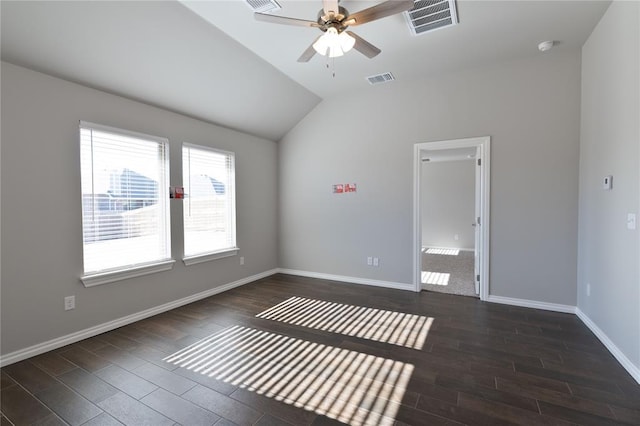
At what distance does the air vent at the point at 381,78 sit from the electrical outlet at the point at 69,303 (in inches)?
174

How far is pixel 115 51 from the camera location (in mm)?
2695

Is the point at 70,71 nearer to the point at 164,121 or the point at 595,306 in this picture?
the point at 164,121

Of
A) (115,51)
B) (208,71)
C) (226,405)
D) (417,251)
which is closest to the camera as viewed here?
(226,405)

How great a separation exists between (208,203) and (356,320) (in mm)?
2710

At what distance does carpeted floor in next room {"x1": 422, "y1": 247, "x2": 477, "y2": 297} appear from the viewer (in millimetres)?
4461

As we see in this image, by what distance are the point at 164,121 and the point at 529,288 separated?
16.8 feet

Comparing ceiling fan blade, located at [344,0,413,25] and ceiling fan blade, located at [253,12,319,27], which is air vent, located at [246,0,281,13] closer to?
ceiling fan blade, located at [253,12,319,27]

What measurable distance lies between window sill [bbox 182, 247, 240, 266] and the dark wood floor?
83 centimetres

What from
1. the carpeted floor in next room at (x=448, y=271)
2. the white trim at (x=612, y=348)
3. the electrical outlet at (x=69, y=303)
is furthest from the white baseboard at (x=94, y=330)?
the white trim at (x=612, y=348)

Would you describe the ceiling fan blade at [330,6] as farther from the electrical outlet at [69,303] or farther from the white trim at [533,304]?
the white trim at [533,304]

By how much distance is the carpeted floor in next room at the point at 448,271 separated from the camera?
446 cm

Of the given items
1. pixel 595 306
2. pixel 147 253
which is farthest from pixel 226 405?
pixel 595 306

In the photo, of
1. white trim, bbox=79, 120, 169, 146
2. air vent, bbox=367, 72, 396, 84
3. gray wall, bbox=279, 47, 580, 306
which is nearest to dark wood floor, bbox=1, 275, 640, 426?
gray wall, bbox=279, 47, 580, 306

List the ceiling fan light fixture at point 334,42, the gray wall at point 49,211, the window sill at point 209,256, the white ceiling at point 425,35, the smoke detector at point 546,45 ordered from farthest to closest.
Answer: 1. the window sill at point 209,256
2. the smoke detector at point 546,45
3. the white ceiling at point 425,35
4. the gray wall at point 49,211
5. the ceiling fan light fixture at point 334,42
